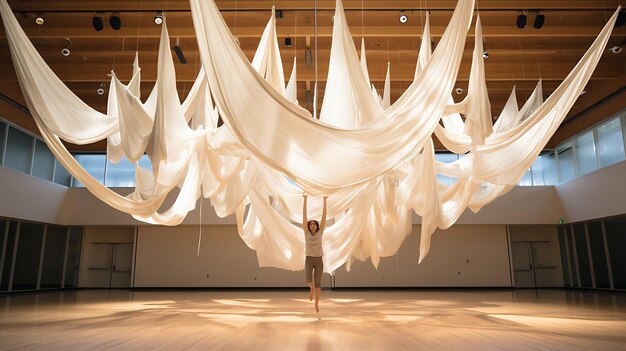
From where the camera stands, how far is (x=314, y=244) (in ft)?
15.0

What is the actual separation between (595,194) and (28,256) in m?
12.9

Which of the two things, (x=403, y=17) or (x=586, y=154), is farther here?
(x=586, y=154)

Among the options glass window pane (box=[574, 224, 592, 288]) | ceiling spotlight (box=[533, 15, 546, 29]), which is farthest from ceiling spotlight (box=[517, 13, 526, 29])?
glass window pane (box=[574, 224, 592, 288])

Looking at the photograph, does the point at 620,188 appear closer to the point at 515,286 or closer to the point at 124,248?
the point at 515,286

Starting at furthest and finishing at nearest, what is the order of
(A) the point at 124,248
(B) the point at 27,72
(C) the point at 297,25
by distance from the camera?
(A) the point at 124,248
(C) the point at 297,25
(B) the point at 27,72

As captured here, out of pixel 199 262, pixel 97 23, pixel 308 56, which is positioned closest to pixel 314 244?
pixel 308 56

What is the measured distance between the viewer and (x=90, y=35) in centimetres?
684

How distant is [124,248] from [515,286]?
1070 cm

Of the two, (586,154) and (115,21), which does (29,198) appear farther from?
(586,154)

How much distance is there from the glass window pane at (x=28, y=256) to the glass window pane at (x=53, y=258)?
10.0 inches

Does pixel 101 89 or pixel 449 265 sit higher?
pixel 101 89

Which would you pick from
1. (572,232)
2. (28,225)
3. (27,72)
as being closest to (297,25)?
(27,72)

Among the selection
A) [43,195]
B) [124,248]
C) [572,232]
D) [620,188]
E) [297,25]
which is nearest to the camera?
[297,25]

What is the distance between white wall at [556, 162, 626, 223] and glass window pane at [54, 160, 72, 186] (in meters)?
12.6
